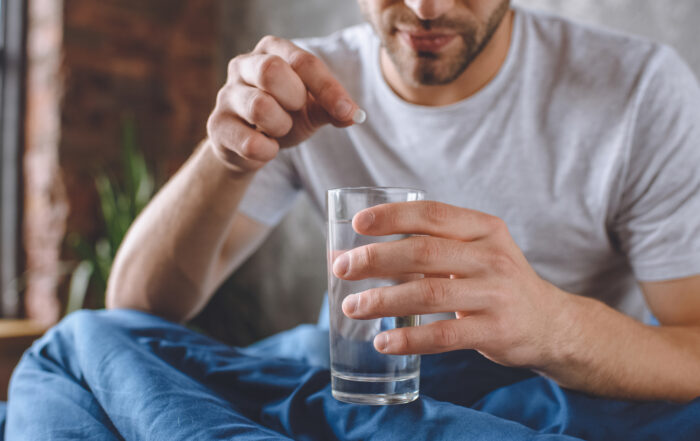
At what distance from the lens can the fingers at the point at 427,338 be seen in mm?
601

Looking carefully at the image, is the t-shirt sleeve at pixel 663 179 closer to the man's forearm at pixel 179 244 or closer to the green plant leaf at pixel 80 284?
the man's forearm at pixel 179 244

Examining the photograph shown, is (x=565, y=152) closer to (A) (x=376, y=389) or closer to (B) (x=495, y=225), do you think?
(B) (x=495, y=225)

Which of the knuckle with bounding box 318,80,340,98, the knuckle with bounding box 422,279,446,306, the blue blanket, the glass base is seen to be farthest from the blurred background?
the knuckle with bounding box 422,279,446,306

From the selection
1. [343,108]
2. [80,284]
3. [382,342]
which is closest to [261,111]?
[343,108]

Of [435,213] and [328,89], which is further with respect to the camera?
[328,89]

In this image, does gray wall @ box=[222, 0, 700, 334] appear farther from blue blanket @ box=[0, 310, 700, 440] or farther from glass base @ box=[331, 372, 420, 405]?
glass base @ box=[331, 372, 420, 405]

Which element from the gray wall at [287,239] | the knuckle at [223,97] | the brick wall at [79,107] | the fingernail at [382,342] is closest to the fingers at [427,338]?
the fingernail at [382,342]

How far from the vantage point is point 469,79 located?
125 cm

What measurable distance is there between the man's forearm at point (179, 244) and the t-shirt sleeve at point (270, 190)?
7.1 inches

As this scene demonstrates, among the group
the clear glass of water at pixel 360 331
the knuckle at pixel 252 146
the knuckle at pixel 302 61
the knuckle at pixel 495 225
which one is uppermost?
the knuckle at pixel 302 61

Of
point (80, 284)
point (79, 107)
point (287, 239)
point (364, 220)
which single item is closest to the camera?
point (364, 220)

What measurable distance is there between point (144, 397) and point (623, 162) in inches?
37.3

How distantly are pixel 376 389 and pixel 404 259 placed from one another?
6.1 inches

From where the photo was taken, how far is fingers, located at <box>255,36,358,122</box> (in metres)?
0.82
